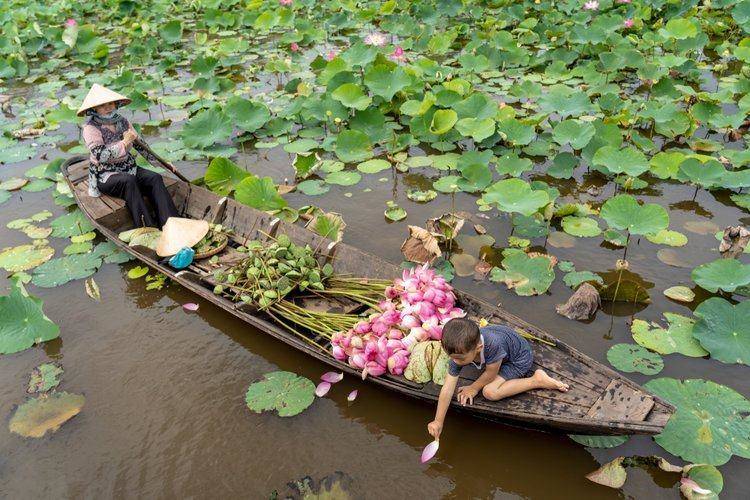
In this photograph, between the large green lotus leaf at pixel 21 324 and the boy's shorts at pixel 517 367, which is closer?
the boy's shorts at pixel 517 367

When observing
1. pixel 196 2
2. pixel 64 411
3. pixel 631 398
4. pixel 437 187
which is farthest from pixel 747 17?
pixel 196 2

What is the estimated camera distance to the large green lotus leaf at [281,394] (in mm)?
3586

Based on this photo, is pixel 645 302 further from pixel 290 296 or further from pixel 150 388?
pixel 150 388

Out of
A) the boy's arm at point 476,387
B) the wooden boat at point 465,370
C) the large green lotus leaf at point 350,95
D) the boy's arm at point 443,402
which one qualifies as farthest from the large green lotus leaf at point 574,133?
the boy's arm at point 443,402

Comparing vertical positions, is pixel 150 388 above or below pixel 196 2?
below

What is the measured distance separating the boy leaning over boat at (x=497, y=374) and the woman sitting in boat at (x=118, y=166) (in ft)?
11.4

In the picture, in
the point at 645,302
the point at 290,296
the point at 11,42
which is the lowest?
the point at 645,302

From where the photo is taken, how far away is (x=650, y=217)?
420 centimetres

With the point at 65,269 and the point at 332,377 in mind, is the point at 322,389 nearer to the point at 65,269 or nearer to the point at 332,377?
the point at 332,377

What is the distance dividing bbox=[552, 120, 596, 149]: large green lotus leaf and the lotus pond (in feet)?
0.05

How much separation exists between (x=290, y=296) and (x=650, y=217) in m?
2.91

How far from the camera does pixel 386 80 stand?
714 cm

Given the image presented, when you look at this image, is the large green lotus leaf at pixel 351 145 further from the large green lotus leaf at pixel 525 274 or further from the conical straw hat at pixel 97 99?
the large green lotus leaf at pixel 525 274

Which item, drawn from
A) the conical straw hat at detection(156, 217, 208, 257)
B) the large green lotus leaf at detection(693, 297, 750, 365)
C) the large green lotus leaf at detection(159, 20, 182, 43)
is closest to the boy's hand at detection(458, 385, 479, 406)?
the large green lotus leaf at detection(693, 297, 750, 365)
